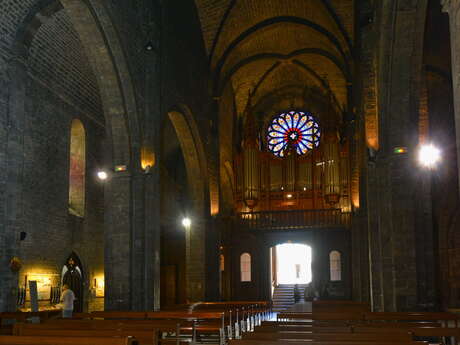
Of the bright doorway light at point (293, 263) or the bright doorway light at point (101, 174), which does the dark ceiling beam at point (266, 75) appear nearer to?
the bright doorway light at point (101, 174)

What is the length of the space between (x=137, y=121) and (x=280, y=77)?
16568mm

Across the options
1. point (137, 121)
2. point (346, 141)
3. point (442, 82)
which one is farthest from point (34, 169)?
point (346, 141)

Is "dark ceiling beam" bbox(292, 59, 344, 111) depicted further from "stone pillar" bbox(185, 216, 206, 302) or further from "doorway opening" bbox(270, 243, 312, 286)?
"doorway opening" bbox(270, 243, 312, 286)

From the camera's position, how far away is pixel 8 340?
19.2 ft

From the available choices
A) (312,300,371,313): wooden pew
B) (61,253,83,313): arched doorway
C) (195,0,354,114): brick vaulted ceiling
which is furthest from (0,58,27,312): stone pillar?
(195,0,354,114): brick vaulted ceiling

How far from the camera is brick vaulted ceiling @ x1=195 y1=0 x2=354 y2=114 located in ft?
71.7

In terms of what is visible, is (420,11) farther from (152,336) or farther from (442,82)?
(442,82)

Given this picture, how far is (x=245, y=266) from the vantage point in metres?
29.0

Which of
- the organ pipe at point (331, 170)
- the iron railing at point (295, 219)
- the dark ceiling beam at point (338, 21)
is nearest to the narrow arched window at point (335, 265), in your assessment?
the iron railing at point (295, 219)

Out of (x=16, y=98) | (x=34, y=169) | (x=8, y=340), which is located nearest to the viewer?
(x=8, y=340)

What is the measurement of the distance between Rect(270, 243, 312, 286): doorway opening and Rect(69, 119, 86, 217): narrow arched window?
72.2 ft

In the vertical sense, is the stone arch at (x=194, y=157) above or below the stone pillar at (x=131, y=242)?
above

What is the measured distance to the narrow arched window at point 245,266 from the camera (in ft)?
95.0

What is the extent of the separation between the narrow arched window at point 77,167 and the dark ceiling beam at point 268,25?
5882 mm
